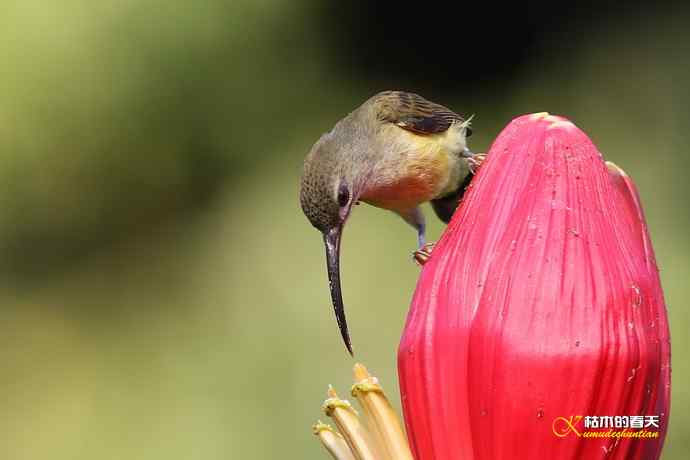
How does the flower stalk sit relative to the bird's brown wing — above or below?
below

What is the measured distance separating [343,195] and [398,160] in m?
0.34

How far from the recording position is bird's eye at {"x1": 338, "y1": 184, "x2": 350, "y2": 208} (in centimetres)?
249

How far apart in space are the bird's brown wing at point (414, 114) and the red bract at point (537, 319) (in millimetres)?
1488

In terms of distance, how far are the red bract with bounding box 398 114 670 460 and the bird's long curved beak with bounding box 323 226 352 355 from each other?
31 centimetres

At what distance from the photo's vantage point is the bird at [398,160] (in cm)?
261

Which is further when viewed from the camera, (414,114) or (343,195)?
(414,114)

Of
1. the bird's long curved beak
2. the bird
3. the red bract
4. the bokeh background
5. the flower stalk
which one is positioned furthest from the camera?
the bokeh background

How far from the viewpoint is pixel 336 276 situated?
78.1 inches

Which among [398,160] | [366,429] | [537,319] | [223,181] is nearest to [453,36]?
[223,181]

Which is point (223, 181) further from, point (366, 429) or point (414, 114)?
point (366, 429)

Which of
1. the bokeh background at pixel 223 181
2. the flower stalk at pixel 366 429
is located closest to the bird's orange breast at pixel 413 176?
the bokeh background at pixel 223 181

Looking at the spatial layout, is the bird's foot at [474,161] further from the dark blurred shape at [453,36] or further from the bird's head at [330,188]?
the dark blurred shape at [453,36]

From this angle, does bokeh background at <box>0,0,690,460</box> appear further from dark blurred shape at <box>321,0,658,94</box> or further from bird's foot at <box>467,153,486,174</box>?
bird's foot at <box>467,153,486,174</box>

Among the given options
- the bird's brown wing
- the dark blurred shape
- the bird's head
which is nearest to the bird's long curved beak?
the bird's head
